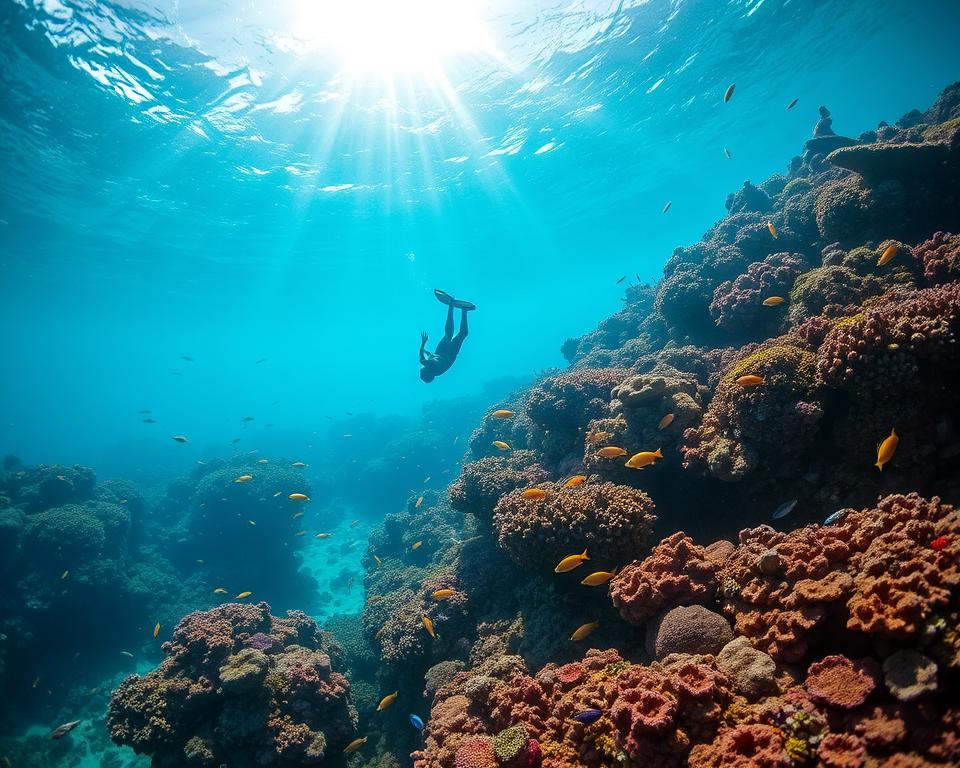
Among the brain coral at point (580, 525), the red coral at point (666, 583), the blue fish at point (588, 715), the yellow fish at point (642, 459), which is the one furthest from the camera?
the brain coral at point (580, 525)

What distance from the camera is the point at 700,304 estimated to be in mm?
12719

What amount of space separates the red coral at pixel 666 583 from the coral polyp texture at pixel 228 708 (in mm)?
5766

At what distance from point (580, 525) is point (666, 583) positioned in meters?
1.68

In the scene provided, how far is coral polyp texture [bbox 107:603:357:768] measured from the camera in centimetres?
700

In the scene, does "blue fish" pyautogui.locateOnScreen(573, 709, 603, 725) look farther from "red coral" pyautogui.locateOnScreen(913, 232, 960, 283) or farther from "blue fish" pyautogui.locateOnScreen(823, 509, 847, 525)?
"red coral" pyautogui.locateOnScreen(913, 232, 960, 283)

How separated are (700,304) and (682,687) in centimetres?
1138

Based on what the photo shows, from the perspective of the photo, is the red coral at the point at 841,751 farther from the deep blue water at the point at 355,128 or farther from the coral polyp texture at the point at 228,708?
the deep blue water at the point at 355,128

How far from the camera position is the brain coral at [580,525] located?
6.45 m

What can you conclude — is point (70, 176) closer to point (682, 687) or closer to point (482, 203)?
point (482, 203)

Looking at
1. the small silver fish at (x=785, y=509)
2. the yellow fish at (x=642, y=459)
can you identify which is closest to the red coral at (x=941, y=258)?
the small silver fish at (x=785, y=509)

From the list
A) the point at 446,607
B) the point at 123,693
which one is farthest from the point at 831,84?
the point at 123,693

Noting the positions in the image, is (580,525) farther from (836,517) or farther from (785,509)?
(836,517)

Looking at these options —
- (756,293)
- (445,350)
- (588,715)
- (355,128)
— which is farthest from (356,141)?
(588,715)

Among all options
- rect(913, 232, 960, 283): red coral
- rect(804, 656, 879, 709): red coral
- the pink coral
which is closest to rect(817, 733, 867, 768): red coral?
rect(804, 656, 879, 709): red coral
